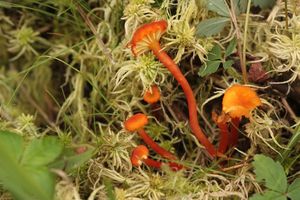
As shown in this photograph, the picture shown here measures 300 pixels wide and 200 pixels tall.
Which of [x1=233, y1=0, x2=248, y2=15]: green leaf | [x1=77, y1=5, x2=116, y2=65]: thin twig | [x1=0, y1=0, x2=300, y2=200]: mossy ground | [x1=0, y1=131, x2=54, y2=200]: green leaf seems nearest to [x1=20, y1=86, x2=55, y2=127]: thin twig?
[x1=0, y1=0, x2=300, y2=200]: mossy ground

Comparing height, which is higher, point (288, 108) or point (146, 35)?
point (146, 35)

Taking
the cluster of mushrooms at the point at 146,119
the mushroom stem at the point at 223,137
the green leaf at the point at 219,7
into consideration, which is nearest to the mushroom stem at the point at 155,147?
the cluster of mushrooms at the point at 146,119

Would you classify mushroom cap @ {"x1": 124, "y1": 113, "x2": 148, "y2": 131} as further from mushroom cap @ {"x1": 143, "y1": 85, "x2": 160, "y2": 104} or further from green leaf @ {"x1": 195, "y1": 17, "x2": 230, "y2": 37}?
green leaf @ {"x1": 195, "y1": 17, "x2": 230, "y2": 37}

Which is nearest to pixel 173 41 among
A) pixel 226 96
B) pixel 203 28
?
pixel 203 28

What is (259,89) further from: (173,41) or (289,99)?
(173,41)

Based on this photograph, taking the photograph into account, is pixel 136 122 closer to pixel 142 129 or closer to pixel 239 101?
pixel 142 129

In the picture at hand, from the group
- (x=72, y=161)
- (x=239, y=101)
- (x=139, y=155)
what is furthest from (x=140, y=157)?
(x=239, y=101)
